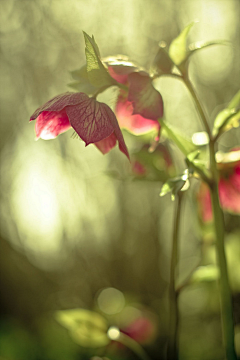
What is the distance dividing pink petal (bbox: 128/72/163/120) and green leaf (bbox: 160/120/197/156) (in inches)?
1.8

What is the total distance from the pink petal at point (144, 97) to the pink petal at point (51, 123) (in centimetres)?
11

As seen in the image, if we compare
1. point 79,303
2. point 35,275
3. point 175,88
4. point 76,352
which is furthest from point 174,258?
point 35,275

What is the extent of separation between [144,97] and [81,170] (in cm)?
144

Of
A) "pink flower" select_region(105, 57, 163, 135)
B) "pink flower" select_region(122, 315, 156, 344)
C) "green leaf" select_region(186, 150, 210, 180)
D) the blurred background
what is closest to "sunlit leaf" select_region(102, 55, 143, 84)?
"pink flower" select_region(105, 57, 163, 135)

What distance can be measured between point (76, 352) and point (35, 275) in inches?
51.5

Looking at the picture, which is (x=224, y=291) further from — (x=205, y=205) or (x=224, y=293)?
(x=205, y=205)

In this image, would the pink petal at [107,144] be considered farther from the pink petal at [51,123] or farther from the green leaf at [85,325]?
the green leaf at [85,325]

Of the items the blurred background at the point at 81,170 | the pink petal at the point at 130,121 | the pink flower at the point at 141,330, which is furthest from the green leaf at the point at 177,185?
the blurred background at the point at 81,170

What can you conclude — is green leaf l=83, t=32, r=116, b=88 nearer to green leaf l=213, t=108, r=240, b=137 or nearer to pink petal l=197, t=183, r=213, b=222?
green leaf l=213, t=108, r=240, b=137

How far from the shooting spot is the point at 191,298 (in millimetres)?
1147

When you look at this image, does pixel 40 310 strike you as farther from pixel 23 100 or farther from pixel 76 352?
pixel 23 100

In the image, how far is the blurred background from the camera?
176 centimetres

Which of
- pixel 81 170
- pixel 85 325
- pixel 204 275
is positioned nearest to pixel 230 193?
pixel 204 275

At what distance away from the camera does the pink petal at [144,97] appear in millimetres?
448
